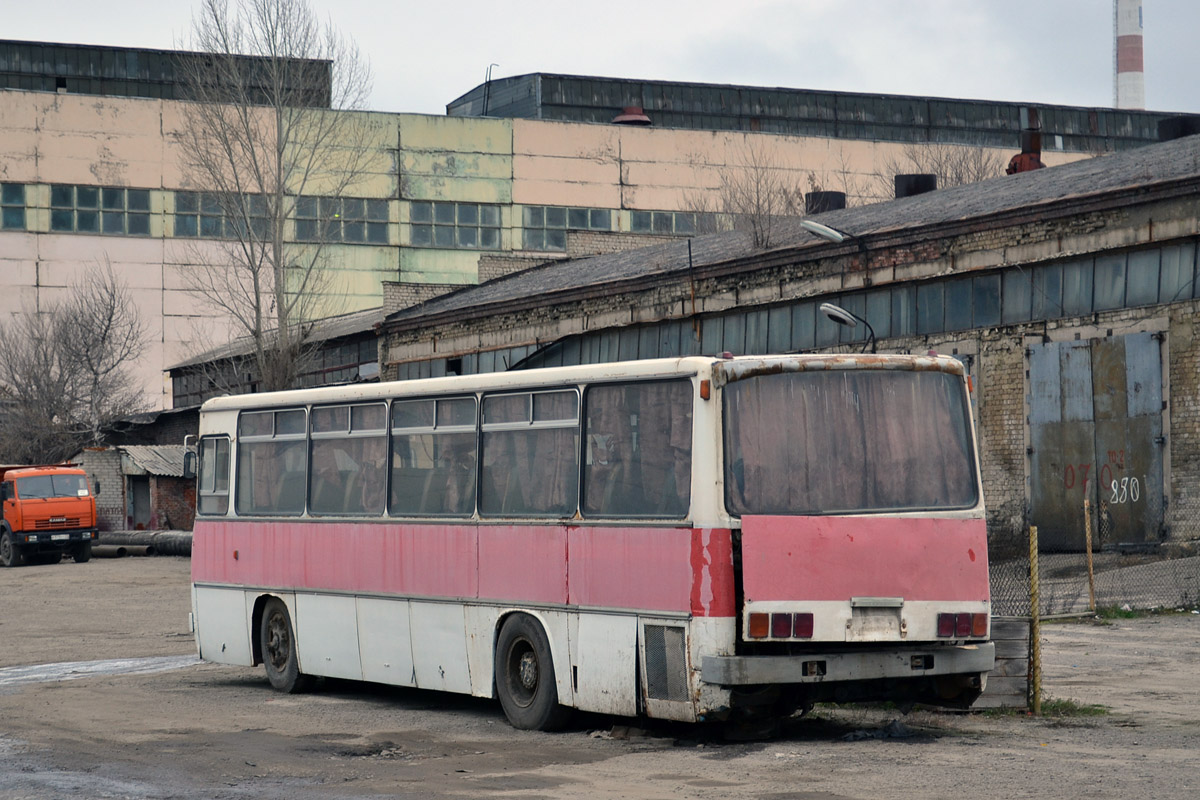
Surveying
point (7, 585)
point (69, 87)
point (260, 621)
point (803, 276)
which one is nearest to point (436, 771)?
point (260, 621)

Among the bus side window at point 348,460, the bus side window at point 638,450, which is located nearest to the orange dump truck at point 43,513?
the bus side window at point 348,460

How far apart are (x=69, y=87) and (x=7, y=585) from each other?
145 feet

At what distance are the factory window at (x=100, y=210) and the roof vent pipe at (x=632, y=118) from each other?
22.1 metres

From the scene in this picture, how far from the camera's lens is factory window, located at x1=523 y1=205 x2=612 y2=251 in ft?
227

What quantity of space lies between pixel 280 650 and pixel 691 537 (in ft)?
21.2

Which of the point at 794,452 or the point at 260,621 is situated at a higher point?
the point at 794,452

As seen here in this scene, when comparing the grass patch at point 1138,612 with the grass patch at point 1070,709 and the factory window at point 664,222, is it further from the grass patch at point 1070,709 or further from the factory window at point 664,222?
the factory window at point 664,222

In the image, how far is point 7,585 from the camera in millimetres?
35906

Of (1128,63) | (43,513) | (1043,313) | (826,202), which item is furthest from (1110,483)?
(1128,63)

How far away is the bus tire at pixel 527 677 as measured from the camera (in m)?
12.0

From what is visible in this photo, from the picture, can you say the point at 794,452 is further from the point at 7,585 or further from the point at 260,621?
the point at 7,585

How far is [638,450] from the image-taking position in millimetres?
11375

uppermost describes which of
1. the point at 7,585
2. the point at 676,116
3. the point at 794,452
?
the point at 676,116

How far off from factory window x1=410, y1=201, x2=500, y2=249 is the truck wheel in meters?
27.7
